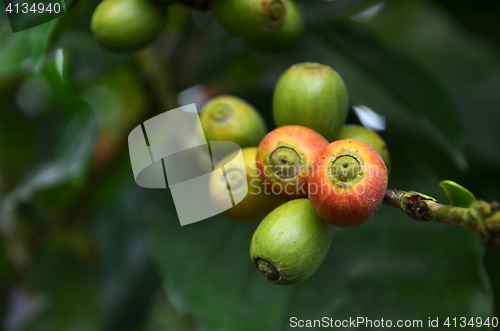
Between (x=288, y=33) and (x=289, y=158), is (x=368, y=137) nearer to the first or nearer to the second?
(x=289, y=158)

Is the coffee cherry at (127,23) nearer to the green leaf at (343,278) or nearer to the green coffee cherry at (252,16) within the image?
the green coffee cherry at (252,16)

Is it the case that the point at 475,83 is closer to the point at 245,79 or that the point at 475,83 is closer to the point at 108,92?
the point at 245,79

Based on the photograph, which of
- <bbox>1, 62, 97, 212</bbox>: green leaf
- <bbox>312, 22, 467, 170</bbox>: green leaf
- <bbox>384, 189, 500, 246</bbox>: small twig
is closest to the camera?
<bbox>384, 189, 500, 246</bbox>: small twig

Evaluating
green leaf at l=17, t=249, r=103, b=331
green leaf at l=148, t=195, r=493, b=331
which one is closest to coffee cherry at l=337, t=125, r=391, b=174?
green leaf at l=148, t=195, r=493, b=331

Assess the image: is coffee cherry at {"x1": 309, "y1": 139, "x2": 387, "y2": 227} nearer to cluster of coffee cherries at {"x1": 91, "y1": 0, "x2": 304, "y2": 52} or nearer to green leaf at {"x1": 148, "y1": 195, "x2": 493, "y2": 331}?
cluster of coffee cherries at {"x1": 91, "y1": 0, "x2": 304, "y2": 52}

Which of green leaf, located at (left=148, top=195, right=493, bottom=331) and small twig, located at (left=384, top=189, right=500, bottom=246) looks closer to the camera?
small twig, located at (left=384, top=189, right=500, bottom=246)

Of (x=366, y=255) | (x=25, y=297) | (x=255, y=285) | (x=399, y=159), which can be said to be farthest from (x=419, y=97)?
(x=25, y=297)
